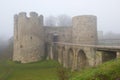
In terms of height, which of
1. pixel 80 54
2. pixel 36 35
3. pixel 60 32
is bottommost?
pixel 80 54

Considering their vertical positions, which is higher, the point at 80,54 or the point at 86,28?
the point at 86,28

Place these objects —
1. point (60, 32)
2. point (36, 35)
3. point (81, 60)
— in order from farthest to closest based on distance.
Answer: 1. point (60, 32)
2. point (36, 35)
3. point (81, 60)

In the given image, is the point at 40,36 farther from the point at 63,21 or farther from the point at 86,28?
the point at 63,21

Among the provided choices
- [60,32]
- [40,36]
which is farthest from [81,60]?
[60,32]

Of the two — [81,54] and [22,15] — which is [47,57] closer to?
[22,15]

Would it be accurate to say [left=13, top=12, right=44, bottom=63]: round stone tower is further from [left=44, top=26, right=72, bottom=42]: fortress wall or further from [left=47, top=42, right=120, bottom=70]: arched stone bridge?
[left=44, top=26, right=72, bottom=42]: fortress wall

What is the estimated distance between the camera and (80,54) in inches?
687

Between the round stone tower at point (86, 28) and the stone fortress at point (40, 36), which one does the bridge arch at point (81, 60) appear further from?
the round stone tower at point (86, 28)

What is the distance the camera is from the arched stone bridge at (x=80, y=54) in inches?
500

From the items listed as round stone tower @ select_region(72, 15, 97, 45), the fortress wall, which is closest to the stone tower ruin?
round stone tower @ select_region(72, 15, 97, 45)

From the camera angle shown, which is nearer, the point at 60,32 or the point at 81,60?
the point at 81,60

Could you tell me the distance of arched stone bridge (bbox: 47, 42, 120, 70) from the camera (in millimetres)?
12688

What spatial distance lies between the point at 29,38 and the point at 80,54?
31.7 ft

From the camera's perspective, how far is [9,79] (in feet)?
57.0
